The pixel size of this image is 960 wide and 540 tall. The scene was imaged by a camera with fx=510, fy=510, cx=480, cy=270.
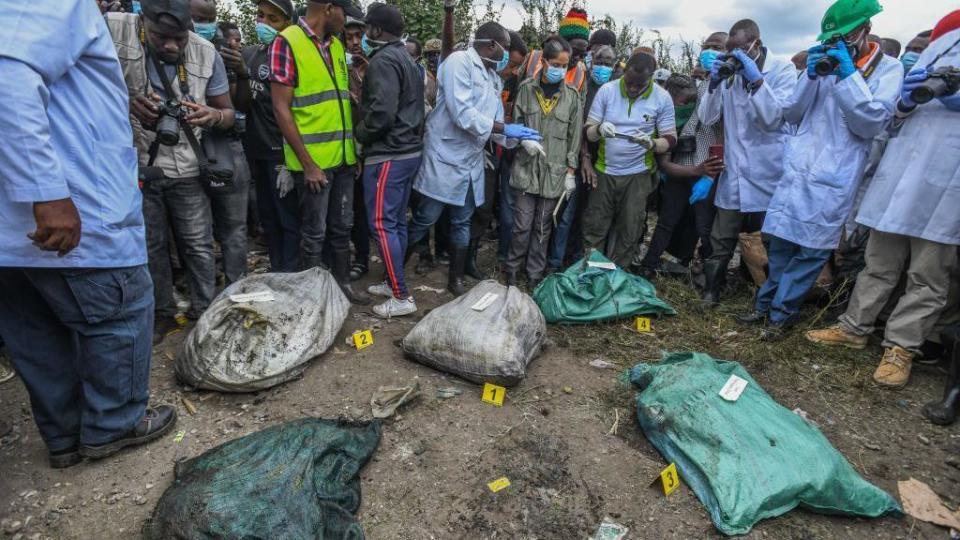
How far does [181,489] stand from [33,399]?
29.8 inches

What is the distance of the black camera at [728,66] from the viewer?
3.47 meters

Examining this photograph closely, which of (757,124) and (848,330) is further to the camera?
(757,124)

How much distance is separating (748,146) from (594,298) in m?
1.61

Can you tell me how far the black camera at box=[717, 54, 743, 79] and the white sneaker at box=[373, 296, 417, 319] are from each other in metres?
2.69

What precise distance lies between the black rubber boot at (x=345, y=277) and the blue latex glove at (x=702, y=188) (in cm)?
270

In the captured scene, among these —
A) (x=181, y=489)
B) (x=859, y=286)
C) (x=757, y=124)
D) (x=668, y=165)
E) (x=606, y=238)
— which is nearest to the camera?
(x=181, y=489)

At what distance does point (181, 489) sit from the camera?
69.3 inches

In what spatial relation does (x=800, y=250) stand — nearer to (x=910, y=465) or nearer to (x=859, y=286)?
(x=859, y=286)

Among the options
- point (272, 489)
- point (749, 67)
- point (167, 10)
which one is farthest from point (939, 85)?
point (167, 10)

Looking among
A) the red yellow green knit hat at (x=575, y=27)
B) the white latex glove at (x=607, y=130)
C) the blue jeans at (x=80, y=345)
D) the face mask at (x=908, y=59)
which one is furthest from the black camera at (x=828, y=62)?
the blue jeans at (x=80, y=345)

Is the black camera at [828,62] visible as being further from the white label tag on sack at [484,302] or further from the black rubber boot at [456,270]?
→ the black rubber boot at [456,270]

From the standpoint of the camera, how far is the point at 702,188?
406cm

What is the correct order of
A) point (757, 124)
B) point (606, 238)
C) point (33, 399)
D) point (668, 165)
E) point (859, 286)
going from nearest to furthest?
point (33, 399) < point (859, 286) < point (757, 124) < point (668, 165) < point (606, 238)

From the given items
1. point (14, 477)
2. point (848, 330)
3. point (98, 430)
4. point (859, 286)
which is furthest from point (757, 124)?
point (14, 477)
